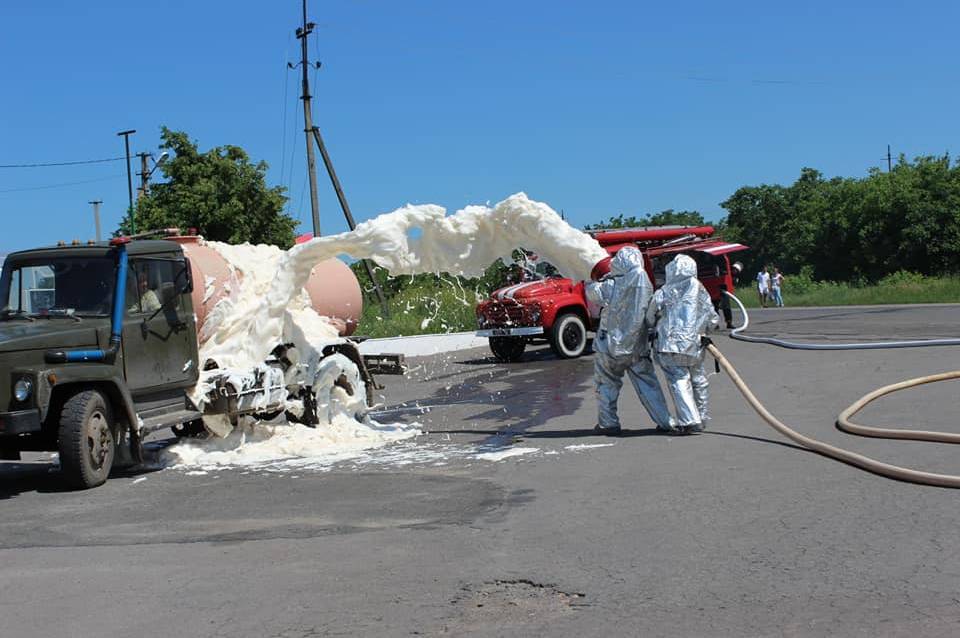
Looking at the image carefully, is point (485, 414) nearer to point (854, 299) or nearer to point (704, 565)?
point (704, 565)

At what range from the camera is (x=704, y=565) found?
18.4 feet

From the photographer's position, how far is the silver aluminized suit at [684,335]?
→ 10.2 meters

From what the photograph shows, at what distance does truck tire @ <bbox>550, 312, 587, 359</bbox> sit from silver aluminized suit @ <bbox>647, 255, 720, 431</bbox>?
384 inches

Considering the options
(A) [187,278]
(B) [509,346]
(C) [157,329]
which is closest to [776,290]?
(B) [509,346]

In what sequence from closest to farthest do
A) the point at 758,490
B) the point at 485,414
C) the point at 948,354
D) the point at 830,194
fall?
the point at 758,490 → the point at 485,414 → the point at 948,354 → the point at 830,194

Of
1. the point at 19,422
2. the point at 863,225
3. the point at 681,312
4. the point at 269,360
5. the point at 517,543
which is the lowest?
the point at 517,543

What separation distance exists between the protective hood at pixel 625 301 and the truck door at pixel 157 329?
419 cm

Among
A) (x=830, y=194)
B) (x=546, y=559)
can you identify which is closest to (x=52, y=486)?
(x=546, y=559)

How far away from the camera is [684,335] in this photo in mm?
10227

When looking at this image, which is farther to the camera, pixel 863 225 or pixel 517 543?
pixel 863 225

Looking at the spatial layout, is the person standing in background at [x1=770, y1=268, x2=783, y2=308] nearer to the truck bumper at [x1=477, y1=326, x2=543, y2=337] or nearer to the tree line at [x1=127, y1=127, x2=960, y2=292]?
the tree line at [x1=127, y1=127, x2=960, y2=292]

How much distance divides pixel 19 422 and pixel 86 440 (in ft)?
1.95

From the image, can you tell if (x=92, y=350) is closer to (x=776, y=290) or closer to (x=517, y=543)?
(x=517, y=543)

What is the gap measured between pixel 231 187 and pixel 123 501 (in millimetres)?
22722
